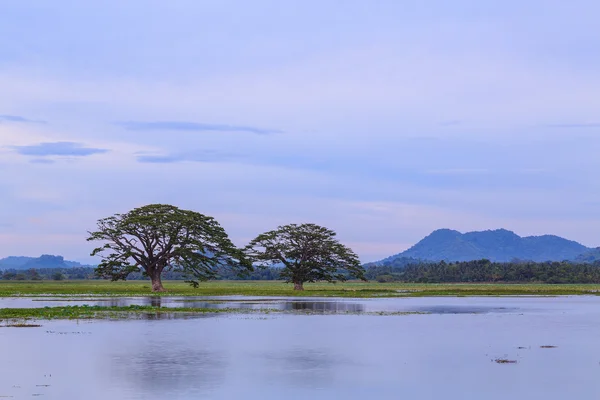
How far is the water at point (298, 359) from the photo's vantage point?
2402cm

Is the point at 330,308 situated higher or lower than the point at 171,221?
lower

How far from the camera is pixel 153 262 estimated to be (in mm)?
95562

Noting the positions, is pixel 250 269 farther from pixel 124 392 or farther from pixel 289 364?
pixel 124 392

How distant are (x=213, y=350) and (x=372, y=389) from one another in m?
11.1

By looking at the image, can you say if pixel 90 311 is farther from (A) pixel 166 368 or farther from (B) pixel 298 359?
(A) pixel 166 368

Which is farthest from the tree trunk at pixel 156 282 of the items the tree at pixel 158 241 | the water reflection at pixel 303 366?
the water reflection at pixel 303 366

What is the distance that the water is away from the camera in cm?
2402

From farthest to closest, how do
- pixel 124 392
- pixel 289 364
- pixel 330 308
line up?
pixel 330 308
pixel 289 364
pixel 124 392

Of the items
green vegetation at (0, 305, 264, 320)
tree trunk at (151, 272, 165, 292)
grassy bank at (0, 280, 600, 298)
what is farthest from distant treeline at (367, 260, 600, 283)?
green vegetation at (0, 305, 264, 320)

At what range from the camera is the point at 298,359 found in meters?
31.4

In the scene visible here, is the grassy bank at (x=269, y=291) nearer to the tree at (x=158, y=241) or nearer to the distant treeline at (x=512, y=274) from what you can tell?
the tree at (x=158, y=241)

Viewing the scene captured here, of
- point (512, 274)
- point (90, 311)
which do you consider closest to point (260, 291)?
point (90, 311)

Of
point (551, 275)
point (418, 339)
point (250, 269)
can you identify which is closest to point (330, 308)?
point (418, 339)

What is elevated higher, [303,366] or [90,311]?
[90,311]
